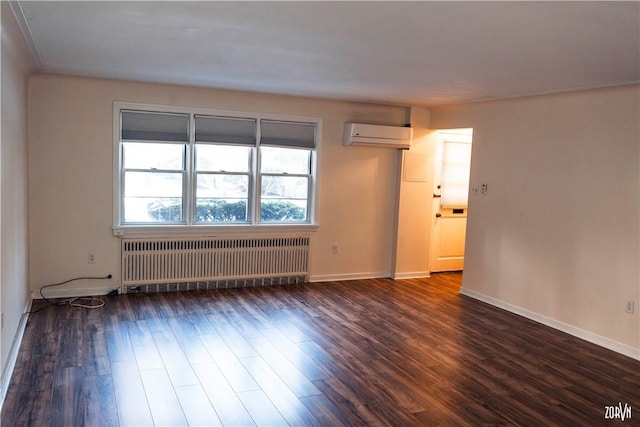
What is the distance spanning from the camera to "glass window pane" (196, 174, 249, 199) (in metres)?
6.01

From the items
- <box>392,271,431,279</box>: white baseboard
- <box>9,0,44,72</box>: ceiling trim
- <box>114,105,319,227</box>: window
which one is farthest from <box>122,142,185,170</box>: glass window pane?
<box>392,271,431,279</box>: white baseboard

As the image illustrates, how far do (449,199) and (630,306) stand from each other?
3.34 m

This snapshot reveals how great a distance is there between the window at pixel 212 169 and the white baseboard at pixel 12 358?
1.48 meters

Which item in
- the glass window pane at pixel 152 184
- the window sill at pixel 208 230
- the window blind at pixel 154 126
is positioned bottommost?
the window sill at pixel 208 230

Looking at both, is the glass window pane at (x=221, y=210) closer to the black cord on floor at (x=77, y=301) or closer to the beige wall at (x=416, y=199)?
the black cord on floor at (x=77, y=301)

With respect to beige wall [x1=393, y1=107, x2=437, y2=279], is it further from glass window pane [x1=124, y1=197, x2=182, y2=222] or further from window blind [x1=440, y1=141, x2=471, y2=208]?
glass window pane [x1=124, y1=197, x2=182, y2=222]

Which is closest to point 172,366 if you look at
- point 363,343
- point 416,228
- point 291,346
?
point 291,346

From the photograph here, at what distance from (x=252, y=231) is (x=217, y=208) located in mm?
507

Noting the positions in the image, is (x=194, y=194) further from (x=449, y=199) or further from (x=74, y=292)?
(x=449, y=199)

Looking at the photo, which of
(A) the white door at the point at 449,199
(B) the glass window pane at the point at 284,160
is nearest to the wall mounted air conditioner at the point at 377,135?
(B) the glass window pane at the point at 284,160

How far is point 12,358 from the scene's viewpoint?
358 centimetres

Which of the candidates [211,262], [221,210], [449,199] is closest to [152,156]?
[221,210]

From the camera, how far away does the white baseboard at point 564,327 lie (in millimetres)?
4371

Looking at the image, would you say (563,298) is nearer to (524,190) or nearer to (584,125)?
(524,190)
